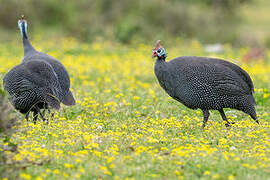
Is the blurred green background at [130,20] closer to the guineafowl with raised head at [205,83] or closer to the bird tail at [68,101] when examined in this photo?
the bird tail at [68,101]

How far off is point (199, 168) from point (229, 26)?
17.5m

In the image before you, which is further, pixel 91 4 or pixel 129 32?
pixel 91 4

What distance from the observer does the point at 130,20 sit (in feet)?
59.2

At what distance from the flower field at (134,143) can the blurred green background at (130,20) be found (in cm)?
945

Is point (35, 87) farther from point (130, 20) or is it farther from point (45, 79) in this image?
point (130, 20)

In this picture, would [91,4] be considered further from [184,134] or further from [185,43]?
[184,134]

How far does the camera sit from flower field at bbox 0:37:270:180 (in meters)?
4.05

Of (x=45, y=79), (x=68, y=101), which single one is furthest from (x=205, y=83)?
(x=45, y=79)

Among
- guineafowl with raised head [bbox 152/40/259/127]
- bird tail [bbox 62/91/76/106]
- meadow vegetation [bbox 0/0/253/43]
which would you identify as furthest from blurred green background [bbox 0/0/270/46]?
guineafowl with raised head [bbox 152/40/259/127]

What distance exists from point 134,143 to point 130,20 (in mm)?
13660

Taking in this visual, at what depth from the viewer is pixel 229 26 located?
20734 millimetres

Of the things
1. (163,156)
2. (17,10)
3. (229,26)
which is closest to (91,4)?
(17,10)

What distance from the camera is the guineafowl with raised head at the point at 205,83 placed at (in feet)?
19.1

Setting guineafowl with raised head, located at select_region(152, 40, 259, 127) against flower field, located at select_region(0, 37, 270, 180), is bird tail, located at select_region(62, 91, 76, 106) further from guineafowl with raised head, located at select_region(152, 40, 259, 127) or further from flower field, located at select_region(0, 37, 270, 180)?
guineafowl with raised head, located at select_region(152, 40, 259, 127)
